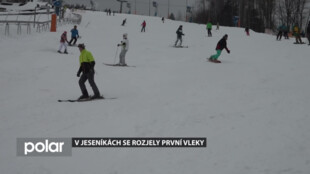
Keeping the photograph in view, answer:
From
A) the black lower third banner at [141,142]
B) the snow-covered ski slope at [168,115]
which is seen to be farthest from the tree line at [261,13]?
the black lower third banner at [141,142]

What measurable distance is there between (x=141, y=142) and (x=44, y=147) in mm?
1827

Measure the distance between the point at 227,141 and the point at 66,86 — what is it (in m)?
7.50

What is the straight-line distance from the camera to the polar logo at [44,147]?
5379 millimetres

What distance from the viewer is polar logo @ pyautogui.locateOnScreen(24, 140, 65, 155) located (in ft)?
18.0

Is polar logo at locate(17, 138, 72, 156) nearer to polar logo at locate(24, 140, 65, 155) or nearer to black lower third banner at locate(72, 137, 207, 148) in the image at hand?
polar logo at locate(24, 140, 65, 155)

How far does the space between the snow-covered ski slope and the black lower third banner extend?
6.5 inches

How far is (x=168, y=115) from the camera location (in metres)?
6.99

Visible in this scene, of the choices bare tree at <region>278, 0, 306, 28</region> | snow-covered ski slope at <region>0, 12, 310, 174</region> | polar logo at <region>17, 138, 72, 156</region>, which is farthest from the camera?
bare tree at <region>278, 0, 306, 28</region>

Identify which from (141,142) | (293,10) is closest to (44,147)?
(141,142)

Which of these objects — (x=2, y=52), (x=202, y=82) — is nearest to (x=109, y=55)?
(x=2, y=52)

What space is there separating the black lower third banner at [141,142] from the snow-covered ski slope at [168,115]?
A: 165 mm

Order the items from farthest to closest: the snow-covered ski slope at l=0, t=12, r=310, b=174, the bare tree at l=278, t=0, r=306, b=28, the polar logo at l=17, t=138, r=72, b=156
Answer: the bare tree at l=278, t=0, r=306, b=28, the polar logo at l=17, t=138, r=72, b=156, the snow-covered ski slope at l=0, t=12, r=310, b=174

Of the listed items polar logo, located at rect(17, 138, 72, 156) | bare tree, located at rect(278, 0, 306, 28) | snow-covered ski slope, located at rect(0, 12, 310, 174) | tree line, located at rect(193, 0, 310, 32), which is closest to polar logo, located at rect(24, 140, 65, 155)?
polar logo, located at rect(17, 138, 72, 156)

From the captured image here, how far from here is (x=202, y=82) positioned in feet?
35.8
